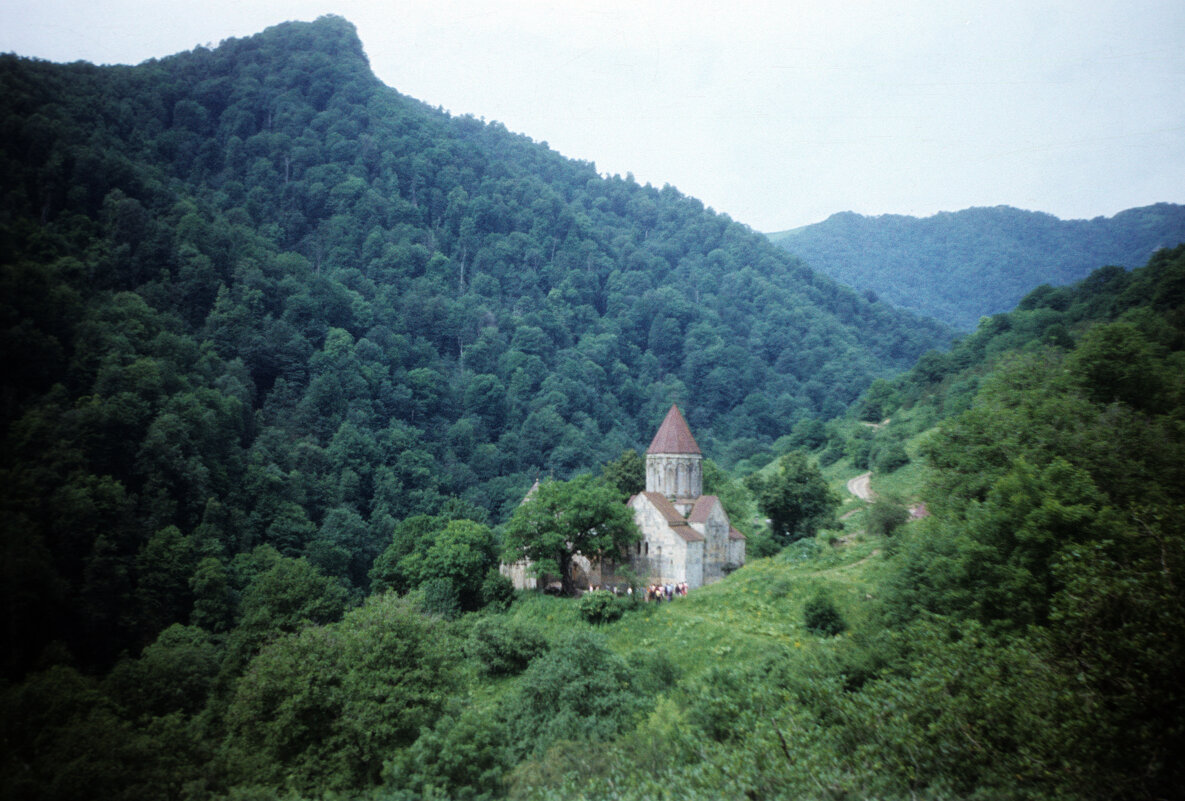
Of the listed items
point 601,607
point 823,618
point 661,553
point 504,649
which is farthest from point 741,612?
point 661,553

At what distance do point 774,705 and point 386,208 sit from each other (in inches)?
4206

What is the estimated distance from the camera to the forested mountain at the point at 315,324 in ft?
125

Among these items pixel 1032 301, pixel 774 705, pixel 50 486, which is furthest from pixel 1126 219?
pixel 50 486

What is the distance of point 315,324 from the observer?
3066 inches

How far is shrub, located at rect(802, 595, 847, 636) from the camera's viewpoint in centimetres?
2280

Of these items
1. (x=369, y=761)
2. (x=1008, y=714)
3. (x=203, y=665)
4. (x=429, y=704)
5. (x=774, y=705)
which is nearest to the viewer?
(x=1008, y=714)

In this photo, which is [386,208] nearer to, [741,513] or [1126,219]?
[741,513]

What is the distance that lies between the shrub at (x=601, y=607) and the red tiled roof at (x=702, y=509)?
9616mm

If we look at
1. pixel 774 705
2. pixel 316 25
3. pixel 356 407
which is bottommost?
pixel 774 705

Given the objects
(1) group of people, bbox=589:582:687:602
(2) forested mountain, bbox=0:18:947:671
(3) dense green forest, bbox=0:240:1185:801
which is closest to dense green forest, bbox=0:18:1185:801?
(3) dense green forest, bbox=0:240:1185:801

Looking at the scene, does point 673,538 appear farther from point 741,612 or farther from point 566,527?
point 741,612

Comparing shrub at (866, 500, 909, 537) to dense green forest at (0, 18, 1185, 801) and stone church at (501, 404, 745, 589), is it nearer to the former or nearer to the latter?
dense green forest at (0, 18, 1185, 801)

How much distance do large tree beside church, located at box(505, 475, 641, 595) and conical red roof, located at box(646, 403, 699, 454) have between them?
787 centimetres

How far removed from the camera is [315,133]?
374ft
